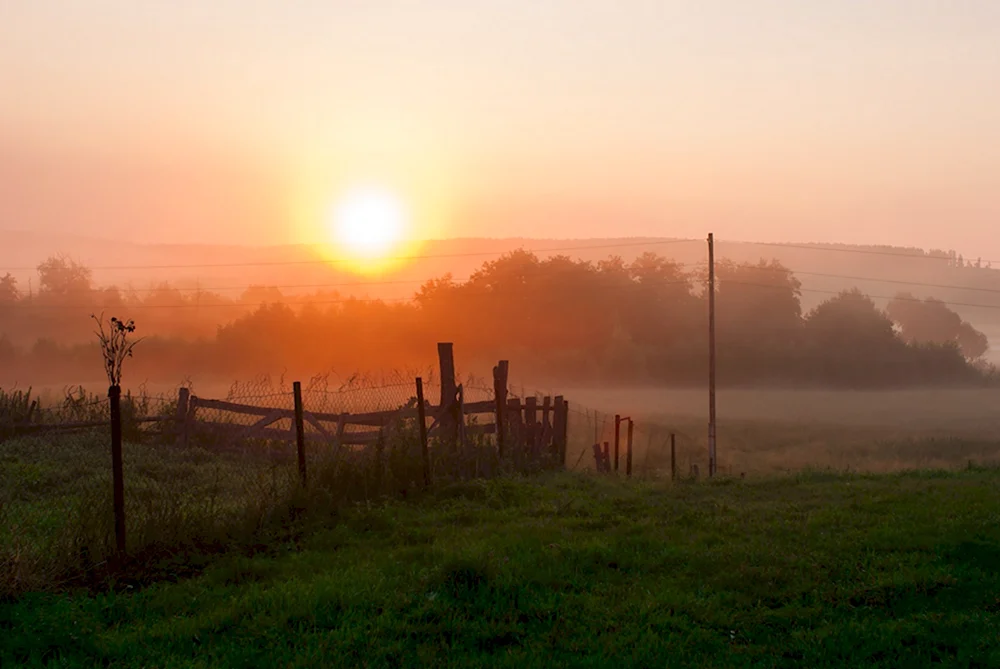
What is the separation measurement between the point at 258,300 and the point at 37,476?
73.4m

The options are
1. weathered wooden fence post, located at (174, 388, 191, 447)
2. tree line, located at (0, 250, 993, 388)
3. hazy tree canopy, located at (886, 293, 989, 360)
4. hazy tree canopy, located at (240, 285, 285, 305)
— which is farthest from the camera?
hazy tree canopy, located at (886, 293, 989, 360)

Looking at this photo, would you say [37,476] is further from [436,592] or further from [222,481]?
[436,592]

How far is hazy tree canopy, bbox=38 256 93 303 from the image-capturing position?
318 ft

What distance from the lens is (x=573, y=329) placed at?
87438 mm

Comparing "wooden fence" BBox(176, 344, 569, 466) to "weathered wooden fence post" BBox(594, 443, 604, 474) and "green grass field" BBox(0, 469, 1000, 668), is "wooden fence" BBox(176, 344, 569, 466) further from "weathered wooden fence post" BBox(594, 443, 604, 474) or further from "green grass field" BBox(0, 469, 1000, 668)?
"green grass field" BBox(0, 469, 1000, 668)

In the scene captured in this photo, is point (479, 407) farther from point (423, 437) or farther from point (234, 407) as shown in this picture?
point (234, 407)

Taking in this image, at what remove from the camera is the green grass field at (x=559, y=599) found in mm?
7863

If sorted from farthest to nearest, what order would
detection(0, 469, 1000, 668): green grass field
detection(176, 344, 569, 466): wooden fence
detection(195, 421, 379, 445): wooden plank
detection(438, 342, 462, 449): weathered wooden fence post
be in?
1. detection(195, 421, 379, 445): wooden plank
2. detection(176, 344, 569, 466): wooden fence
3. detection(438, 342, 462, 449): weathered wooden fence post
4. detection(0, 469, 1000, 668): green grass field

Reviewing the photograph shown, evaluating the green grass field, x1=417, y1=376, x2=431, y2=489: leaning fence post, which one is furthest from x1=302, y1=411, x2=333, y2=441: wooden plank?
the green grass field

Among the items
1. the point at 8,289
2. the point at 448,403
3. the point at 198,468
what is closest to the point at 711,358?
the point at 448,403

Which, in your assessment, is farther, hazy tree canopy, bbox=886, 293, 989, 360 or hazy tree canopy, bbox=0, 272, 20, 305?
hazy tree canopy, bbox=886, 293, 989, 360

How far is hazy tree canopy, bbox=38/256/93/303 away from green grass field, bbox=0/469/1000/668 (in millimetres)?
94055

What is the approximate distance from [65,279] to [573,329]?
55224 millimetres

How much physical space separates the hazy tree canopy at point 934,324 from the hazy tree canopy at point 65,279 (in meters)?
97.3
